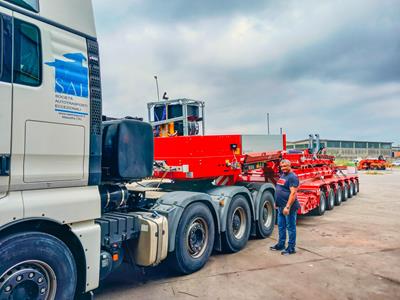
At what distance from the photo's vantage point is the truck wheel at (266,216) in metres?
7.16

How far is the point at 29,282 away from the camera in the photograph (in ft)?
9.57

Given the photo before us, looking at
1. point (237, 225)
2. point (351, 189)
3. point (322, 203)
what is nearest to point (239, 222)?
point (237, 225)

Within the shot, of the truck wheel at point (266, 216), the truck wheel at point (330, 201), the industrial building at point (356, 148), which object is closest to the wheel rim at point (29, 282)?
the truck wheel at point (266, 216)

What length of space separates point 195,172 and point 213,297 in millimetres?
2260

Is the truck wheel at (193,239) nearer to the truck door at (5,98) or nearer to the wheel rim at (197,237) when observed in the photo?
the wheel rim at (197,237)

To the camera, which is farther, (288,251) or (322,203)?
(322,203)

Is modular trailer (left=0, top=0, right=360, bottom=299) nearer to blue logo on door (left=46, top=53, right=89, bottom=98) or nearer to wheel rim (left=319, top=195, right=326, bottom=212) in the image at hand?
blue logo on door (left=46, top=53, right=89, bottom=98)

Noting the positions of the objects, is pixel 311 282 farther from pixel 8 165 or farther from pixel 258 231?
pixel 8 165

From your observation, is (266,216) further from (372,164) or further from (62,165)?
(372,164)

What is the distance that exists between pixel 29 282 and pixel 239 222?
166 inches

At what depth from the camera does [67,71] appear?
10.8 ft

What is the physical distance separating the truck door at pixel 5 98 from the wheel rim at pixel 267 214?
5522 mm

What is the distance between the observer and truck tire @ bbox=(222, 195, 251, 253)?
601 centimetres

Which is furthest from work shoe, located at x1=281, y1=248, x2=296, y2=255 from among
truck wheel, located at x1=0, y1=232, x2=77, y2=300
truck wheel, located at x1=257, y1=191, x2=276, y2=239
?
truck wheel, located at x1=0, y1=232, x2=77, y2=300
